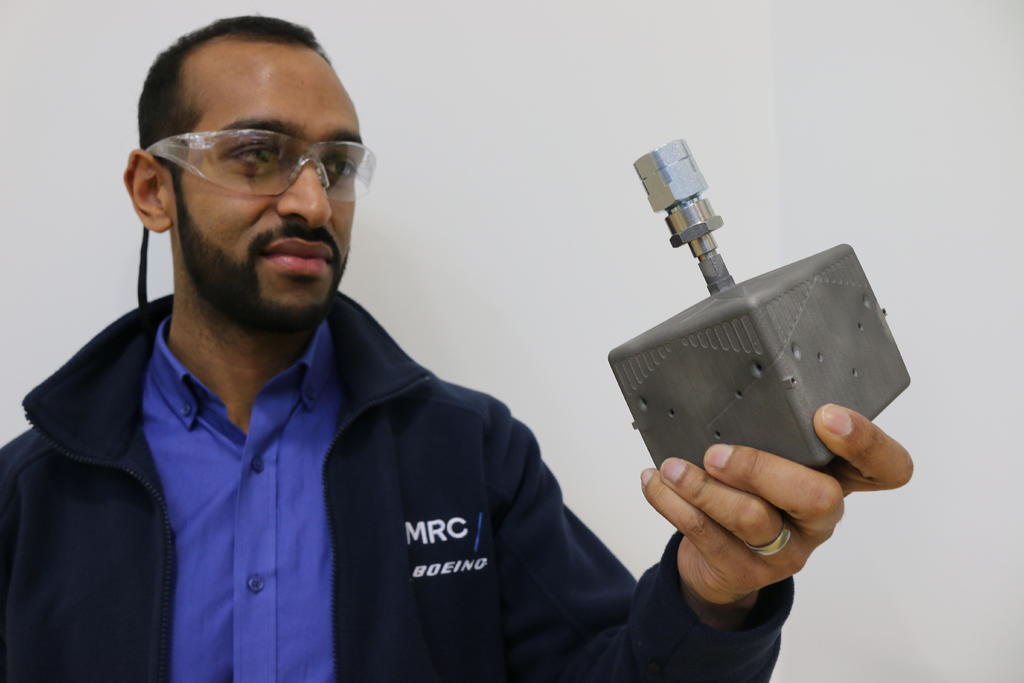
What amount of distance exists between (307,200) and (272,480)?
1.18 feet

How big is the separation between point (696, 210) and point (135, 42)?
3.26 ft

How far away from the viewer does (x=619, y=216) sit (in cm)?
128

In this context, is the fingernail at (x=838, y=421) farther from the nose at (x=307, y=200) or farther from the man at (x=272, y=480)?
the nose at (x=307, y=200)

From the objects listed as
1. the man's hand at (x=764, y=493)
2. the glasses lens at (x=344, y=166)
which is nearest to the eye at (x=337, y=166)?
the glasses lens at (x=344, y=166)

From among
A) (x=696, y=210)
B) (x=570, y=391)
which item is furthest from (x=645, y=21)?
(x=696, y=210)

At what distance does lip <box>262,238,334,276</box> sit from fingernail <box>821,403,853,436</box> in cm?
69

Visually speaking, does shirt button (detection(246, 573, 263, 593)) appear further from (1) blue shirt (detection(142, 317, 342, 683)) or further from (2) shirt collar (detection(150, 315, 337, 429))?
(2) shirt collar (detection(150, 315, 337, 429))

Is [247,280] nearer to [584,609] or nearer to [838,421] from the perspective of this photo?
[584,609]

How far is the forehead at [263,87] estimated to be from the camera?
101cm

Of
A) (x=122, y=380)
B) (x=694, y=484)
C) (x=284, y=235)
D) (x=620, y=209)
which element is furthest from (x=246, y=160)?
(x=694, y=484)

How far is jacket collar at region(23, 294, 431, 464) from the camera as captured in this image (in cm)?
94

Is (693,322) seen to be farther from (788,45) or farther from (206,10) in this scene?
(206,10)

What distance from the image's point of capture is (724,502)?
59cm

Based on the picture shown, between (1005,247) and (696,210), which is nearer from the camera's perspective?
(696,210)
